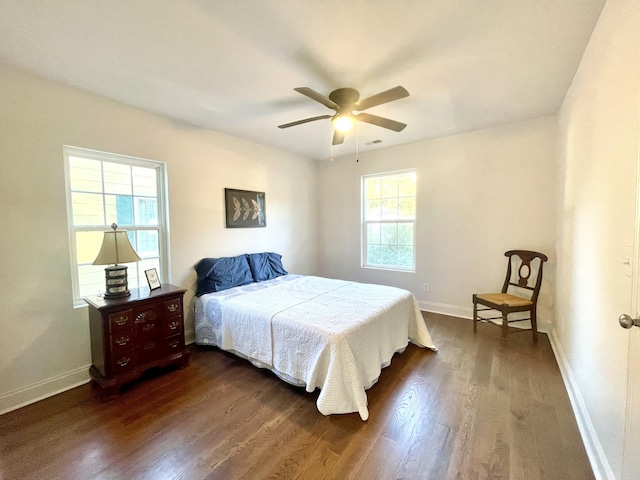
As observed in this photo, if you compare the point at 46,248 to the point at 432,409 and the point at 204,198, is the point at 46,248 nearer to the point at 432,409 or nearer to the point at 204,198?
the point at 204,198

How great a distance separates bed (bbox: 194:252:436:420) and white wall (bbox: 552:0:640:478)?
122cm

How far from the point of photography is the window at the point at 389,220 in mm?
4121

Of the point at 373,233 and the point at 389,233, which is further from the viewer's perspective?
the point at 373,233

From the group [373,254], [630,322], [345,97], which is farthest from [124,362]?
[373,254]

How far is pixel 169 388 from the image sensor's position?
7.20 feet

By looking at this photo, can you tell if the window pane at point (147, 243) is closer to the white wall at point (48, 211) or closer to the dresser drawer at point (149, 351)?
the white wall at point (48, 211)

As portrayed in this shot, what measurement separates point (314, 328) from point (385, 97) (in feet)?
5.91

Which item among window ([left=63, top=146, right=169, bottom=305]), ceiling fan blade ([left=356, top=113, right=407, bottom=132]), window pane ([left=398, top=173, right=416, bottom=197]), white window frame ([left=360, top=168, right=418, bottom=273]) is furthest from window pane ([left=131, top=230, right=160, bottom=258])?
window pane ([left=398, top=173, right=416, bottom=197])

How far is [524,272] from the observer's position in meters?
3.21

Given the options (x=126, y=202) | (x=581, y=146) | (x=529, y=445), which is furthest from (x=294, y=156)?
(x=529, y=445)

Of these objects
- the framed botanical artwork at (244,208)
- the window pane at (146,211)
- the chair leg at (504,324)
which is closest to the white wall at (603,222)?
the chair leg at (504,324)

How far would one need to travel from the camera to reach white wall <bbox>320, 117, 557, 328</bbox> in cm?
311

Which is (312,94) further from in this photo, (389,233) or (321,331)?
(389,233)

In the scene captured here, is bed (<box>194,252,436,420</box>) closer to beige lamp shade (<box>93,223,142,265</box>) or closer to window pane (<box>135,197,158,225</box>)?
window pane (<box>135,197,158,225</box>)
